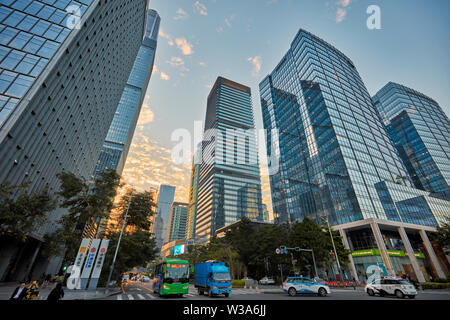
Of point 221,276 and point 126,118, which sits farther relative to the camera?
point 126,118

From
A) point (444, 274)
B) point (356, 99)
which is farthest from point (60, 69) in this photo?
point (356, 99)

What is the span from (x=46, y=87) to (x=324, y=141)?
7467cm

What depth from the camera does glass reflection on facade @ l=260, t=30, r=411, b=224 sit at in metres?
60.2

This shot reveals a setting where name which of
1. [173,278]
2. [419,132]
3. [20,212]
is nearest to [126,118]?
[20,212]

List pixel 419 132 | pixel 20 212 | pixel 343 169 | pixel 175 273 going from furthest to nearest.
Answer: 1. pixel 419 132
2. pixel 343 169
3. pixel 175 273
4. pixel 20 212

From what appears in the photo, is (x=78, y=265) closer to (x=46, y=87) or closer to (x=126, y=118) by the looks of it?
(x=46, y=87)

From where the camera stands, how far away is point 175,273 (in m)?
18.2

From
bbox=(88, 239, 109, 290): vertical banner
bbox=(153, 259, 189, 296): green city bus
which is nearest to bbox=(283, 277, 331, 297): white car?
bbox=(153, 259, 189, 296): green city bus

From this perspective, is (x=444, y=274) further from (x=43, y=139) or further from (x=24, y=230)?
(x=43, y=139)

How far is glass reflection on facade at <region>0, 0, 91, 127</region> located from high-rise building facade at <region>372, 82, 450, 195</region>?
395 feet

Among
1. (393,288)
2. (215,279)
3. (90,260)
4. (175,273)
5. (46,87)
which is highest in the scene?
(46,87)

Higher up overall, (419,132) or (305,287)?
(419,132)

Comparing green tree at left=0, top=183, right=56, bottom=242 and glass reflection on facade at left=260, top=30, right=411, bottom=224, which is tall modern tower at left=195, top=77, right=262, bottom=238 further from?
green tree at left=0, top=183, right=56, bottom=242

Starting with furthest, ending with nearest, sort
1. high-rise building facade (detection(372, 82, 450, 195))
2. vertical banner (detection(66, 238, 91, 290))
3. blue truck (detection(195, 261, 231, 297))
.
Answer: high-rise building facade (detection(372, 82, 450, 195)) → vertical banner (detection(66, 238, 91, 290)) → blue truck (detection(195, 261, 231, 297))
